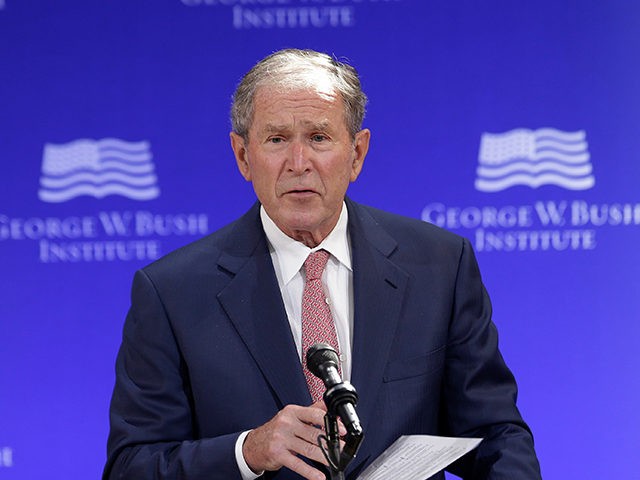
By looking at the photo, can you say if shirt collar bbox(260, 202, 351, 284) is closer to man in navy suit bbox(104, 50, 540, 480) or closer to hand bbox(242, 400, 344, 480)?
man in navy suit bbox(104, 50, 540, 480)

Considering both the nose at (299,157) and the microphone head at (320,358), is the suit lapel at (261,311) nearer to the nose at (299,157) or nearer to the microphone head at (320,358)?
the nose at (299,157)

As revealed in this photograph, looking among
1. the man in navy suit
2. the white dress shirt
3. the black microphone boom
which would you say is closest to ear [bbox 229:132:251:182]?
the man in navy suit

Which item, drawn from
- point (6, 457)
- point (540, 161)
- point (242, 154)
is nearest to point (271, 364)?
point (242, 154)

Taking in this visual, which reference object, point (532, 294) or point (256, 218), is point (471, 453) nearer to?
point (256, 218)

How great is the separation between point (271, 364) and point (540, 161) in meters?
1.74

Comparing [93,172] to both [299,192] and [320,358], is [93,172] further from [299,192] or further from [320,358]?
[320,358]

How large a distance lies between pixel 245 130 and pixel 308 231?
0.26 m

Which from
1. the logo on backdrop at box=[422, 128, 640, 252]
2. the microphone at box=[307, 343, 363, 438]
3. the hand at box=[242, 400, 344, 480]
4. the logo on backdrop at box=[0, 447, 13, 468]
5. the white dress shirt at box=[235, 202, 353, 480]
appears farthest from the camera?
the logo on backdrop at box=[0, 447, 13, 468]

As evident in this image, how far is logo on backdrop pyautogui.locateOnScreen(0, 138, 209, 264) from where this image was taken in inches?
151

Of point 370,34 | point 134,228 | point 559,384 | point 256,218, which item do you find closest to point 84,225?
point 134,228

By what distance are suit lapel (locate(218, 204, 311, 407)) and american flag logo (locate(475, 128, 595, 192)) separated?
147 cm

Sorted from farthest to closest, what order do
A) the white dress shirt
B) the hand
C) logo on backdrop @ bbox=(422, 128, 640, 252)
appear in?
1. logo on backdrop @ bbox=(422, 128, 640, 252)
2. the white dress shirt
3. the hand

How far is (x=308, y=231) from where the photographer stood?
248 cm

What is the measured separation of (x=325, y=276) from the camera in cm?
248
